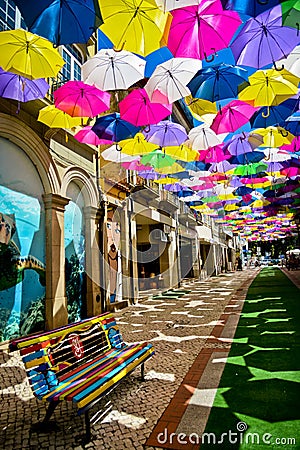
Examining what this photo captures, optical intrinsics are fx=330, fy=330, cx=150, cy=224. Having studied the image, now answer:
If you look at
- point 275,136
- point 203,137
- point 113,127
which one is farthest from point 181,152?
point 275,136

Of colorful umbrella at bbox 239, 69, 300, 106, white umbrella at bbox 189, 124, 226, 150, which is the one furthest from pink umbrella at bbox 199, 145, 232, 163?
colorful umbrella at bbox 239, 69, 300, 106

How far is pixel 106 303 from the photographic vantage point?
40.6 ft

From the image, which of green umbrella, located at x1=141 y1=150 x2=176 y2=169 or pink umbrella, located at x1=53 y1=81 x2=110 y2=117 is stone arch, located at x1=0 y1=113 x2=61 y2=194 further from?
green umbrella, located at x1=141 y1=150 x2=176 y2=169

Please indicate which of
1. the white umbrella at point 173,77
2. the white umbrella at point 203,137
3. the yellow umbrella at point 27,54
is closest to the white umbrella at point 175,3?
the white umbrella at point 173,77

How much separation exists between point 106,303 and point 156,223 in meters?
9.59

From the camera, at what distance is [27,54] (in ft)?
16.4

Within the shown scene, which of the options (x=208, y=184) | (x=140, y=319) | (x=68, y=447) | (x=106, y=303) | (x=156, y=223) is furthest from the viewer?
(x=156, y=223)

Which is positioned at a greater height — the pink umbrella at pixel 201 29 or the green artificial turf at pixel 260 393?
the pink umbrella at pixel 201 29

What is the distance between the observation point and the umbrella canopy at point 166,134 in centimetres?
800

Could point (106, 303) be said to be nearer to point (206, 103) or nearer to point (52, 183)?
point (52, 183)

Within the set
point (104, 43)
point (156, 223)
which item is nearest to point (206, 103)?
point (104, 43)

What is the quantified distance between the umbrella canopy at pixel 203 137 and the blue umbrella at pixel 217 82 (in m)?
2.18

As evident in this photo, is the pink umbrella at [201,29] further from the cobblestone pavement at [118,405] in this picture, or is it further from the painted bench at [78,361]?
the cobblestone pavement at [118,405]

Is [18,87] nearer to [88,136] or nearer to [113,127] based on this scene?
[113,127]
